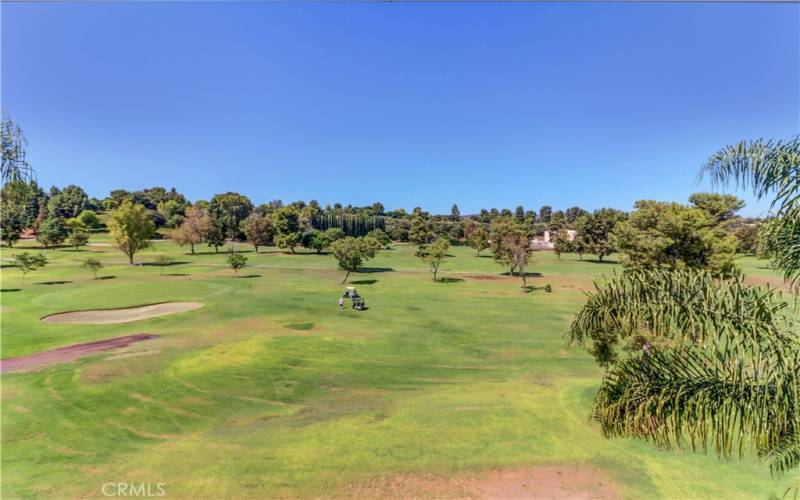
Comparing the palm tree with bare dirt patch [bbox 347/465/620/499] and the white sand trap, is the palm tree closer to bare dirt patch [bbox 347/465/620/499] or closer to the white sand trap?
bare dirt patch [bbox 347/465/620/499]

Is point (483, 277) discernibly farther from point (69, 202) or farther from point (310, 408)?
point (69, 202)

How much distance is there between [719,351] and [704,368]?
72 centimetres

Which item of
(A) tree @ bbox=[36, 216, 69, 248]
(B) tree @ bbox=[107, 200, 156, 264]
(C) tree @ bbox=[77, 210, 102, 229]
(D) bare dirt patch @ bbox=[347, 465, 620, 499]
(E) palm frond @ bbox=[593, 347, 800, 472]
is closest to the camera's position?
(E) palm frond @ bbox=[593, 347, 800, 472]

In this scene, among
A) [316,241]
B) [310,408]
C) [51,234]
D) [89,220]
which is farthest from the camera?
[89,220]

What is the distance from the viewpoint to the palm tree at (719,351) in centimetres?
552

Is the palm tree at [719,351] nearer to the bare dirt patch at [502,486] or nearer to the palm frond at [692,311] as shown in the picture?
the palm frond at [692,311]

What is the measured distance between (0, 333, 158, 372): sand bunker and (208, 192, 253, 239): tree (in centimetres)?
8622

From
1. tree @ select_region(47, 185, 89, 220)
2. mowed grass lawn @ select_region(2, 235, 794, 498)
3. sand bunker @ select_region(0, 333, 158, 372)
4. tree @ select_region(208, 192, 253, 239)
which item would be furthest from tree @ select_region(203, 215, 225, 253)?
tree @ select_region(47, 185, 89, 220)

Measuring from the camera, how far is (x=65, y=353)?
1995 cm

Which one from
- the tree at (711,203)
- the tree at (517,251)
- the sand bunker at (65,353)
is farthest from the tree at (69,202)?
the tree at (711,203)

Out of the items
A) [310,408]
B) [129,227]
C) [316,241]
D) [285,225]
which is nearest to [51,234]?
[129,227]

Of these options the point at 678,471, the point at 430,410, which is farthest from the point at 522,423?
the point at 678,471

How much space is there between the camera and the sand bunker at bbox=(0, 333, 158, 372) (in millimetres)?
17953

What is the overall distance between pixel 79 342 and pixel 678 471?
3152cm
